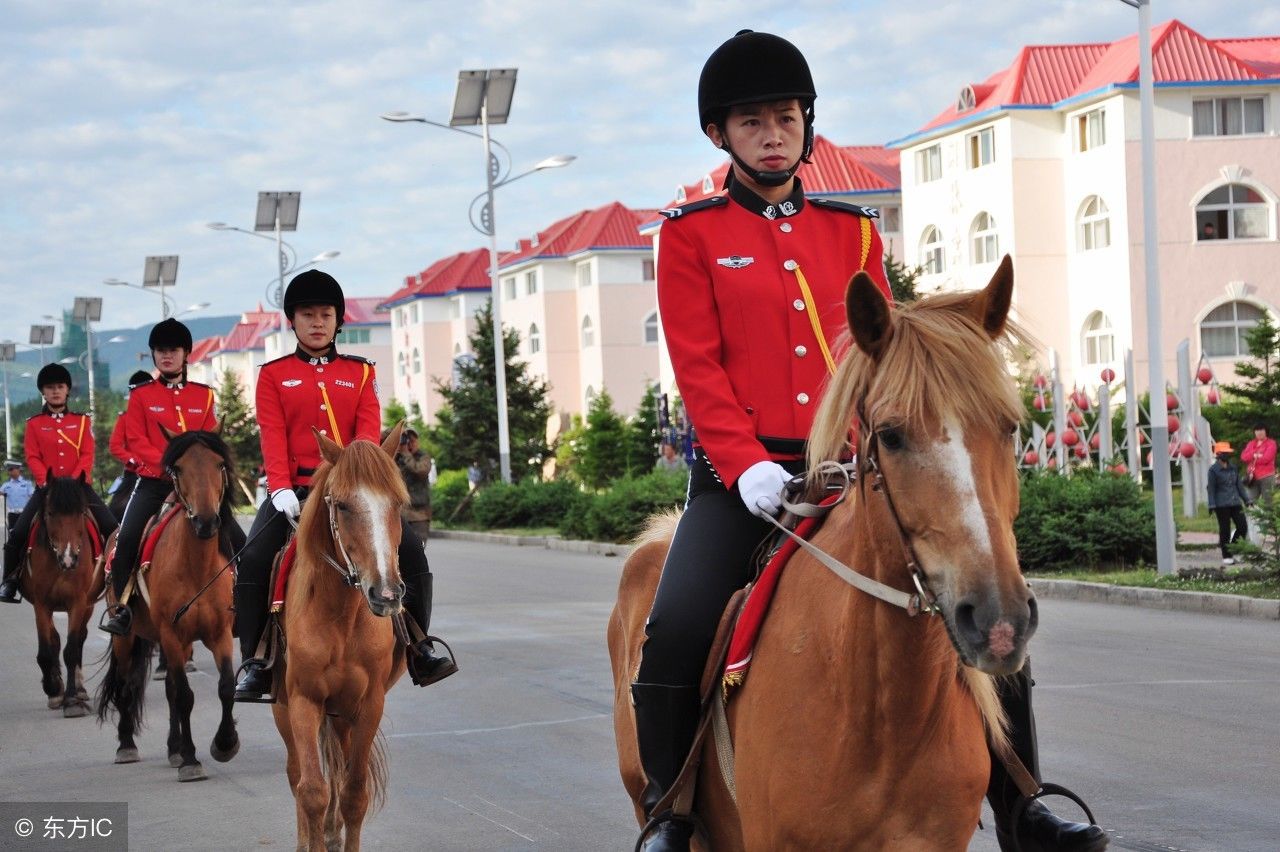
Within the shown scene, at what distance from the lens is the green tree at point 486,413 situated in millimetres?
49812

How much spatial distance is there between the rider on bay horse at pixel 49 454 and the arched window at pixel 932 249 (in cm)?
4547

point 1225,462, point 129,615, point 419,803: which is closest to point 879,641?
point 419,803

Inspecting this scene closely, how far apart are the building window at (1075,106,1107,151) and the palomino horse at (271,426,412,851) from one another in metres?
48.1

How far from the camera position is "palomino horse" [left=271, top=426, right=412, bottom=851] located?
24.2 feet

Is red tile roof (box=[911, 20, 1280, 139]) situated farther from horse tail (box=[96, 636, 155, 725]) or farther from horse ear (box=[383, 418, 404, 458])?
horse ear (box=[383, 418, 404, 458])

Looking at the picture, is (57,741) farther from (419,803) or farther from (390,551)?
(390,551)

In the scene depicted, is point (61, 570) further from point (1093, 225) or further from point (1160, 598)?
point (1093, 225)

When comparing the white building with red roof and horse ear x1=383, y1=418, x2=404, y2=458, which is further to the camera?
the white building with red roof

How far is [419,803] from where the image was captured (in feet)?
28.5

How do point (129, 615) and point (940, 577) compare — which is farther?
point (129, 615)

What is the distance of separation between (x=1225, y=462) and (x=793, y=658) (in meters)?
19.9

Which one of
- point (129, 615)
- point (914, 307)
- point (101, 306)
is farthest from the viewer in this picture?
point (101, 306)

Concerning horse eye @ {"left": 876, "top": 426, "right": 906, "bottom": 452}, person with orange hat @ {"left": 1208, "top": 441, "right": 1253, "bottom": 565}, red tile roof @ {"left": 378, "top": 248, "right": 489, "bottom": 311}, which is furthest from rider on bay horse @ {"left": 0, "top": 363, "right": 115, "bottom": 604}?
red tile roof @ {"left": 378, "top": 248, "right": 489, "bottom": 311}

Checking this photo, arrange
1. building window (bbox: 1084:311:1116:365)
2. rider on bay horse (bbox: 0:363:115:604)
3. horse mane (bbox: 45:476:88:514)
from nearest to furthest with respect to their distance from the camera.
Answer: horse mane (bbox: 45:476:88:514) → rider on bay horse (bbox: 0:363:115:604) → building window (bbox: 1084:311:1116:365)
